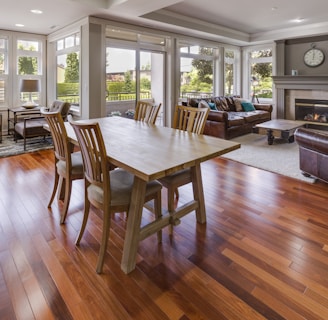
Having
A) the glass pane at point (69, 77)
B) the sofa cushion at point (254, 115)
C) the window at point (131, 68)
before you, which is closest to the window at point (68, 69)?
the glass pane at point (69, 77)

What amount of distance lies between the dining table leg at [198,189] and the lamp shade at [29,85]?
4.93m

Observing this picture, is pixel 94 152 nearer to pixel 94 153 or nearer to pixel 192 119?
pixel 94 153

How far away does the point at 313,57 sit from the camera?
7473mm

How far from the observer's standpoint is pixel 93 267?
192 centimetres

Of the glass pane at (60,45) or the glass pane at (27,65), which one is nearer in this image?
the glass pane at (60,45)

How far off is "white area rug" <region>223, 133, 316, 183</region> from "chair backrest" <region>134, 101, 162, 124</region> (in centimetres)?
195

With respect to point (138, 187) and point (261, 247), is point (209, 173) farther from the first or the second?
point (138, 187)

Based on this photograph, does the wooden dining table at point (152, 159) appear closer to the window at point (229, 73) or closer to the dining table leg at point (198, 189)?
the dining table leg at point (198, 189)

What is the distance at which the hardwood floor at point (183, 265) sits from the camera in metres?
1.57

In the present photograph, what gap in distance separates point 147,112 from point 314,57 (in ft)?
20.7

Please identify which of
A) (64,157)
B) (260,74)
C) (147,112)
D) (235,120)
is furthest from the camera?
(260,74)

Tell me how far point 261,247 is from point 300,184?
1.74 meters

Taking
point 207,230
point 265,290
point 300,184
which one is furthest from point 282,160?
point 265,290

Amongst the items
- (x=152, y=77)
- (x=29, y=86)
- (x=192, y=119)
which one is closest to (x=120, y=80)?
(x=152, y=77)
